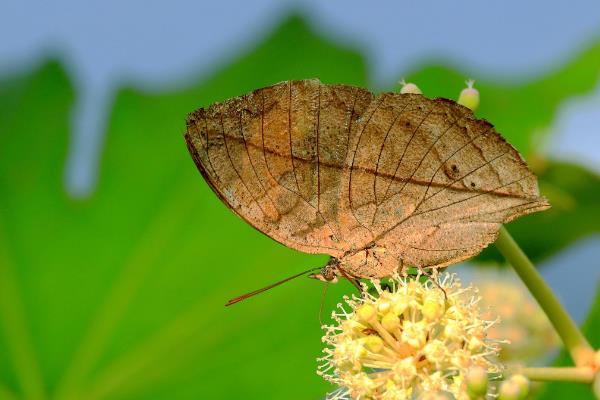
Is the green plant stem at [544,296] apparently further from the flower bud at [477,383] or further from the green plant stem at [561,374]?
the flower bud at [477,383]

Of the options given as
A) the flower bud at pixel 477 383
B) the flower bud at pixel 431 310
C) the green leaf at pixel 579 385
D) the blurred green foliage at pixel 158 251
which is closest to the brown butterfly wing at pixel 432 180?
the flower bud at pixel 431 310

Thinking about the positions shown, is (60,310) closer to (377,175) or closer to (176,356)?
(176,356)

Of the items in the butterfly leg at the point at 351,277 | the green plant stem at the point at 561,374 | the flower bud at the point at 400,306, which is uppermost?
the butterfly leg at the point at 351,277

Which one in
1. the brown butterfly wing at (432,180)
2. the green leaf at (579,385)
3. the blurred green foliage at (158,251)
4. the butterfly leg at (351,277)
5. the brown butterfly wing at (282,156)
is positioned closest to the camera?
the brown butterfly wing at (432,180)

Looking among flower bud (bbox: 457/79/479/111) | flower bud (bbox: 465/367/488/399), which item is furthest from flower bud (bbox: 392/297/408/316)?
flower bud (bbox: 457/79/479/111)

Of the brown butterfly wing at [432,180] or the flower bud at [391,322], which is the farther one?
the flower bud at [391,322]

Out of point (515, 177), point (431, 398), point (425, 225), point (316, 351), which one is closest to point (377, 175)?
point (425, 225)

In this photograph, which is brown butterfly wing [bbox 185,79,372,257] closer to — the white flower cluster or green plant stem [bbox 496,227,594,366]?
the white flower cluster

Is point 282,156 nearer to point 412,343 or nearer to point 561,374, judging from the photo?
point 412,343

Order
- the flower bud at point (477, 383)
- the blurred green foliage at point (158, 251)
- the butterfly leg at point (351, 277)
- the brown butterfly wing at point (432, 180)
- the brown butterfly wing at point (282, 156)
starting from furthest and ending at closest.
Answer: the blurred green foliage at point (158, 251) → the butterfly leg at point (351, 277) → the brown butterfly wing at point (282, 156) → the brown butterfly wing at point (432, 180) → the flower bud at point (477, 383)
